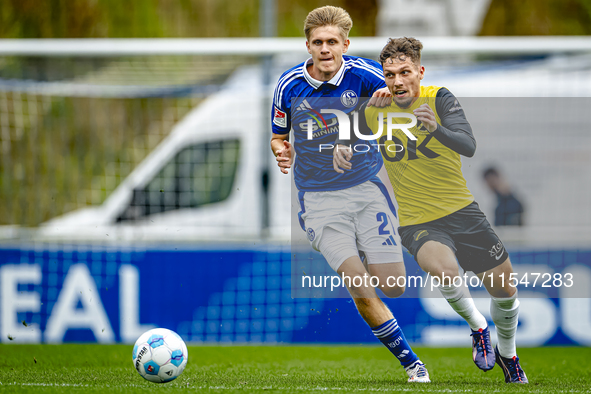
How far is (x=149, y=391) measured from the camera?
363 cm

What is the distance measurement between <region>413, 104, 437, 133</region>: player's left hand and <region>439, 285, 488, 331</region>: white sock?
99 cm

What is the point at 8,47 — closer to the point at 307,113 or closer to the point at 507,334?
the point at 307,113

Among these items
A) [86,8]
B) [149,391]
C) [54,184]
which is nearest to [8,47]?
[54,184]

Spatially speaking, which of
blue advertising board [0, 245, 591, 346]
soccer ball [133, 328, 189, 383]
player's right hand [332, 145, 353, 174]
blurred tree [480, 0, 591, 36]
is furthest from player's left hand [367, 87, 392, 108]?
blurred tree [480, 0, 591, 36]

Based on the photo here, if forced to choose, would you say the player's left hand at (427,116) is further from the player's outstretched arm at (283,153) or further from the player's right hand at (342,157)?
the player's outstretched arm at (283,153)

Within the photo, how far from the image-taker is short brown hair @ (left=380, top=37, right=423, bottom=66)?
162 inches

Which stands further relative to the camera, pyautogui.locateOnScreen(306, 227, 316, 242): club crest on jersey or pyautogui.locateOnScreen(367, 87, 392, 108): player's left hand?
pyautogui.locateOnScreen(306, 227, 316, 242): club crest on jersey

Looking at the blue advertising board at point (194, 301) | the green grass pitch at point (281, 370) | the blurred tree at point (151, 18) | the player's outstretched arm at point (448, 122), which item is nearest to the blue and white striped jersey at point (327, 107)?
the player's outstretched arm at point (448, 122)

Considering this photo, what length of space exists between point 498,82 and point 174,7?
9.07 metres

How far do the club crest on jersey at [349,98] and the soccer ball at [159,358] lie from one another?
71.6 inches

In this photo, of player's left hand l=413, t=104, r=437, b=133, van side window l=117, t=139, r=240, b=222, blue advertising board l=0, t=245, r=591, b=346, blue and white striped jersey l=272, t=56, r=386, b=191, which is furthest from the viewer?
van side window l=117, t=139, r=240, b=222

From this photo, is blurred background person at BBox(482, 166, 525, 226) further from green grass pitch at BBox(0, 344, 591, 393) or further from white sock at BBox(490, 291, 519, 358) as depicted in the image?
white sock at BBox(490, 291, 519, 358)

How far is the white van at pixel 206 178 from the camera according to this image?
6840 millimetres

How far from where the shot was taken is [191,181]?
7.04 m
